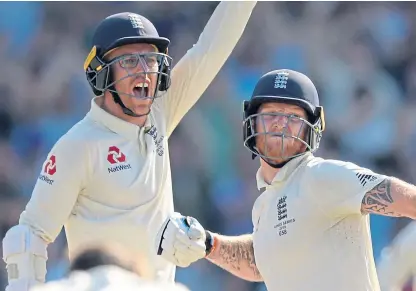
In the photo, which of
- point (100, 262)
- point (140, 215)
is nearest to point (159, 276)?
point (140, 215)

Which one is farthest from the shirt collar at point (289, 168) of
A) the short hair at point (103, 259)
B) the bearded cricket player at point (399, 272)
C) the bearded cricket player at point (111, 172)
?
the short hair at point (103, 259)

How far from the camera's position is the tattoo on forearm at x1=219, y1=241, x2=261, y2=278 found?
4.13 meters

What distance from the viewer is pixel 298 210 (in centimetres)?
366

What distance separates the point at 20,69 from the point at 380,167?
2543 mm

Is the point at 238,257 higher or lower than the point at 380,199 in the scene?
lower

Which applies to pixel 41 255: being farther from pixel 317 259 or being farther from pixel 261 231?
pixel 317 259

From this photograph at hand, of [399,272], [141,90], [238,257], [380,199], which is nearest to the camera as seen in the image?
[380,199]

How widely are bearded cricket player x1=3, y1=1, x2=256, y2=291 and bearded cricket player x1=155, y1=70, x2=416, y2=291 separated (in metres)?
0.32

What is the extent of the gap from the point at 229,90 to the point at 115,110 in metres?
3.23

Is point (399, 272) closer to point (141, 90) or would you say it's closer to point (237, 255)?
point (237, 255)

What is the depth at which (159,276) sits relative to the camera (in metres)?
4.23

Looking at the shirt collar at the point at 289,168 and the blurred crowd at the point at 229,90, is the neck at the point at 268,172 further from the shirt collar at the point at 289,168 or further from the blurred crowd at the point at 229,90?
the blurred crowd at the point at 229,90

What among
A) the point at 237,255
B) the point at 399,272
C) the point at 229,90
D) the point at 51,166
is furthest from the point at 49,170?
the point at 229,90

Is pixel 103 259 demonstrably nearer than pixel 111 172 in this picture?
Yes
